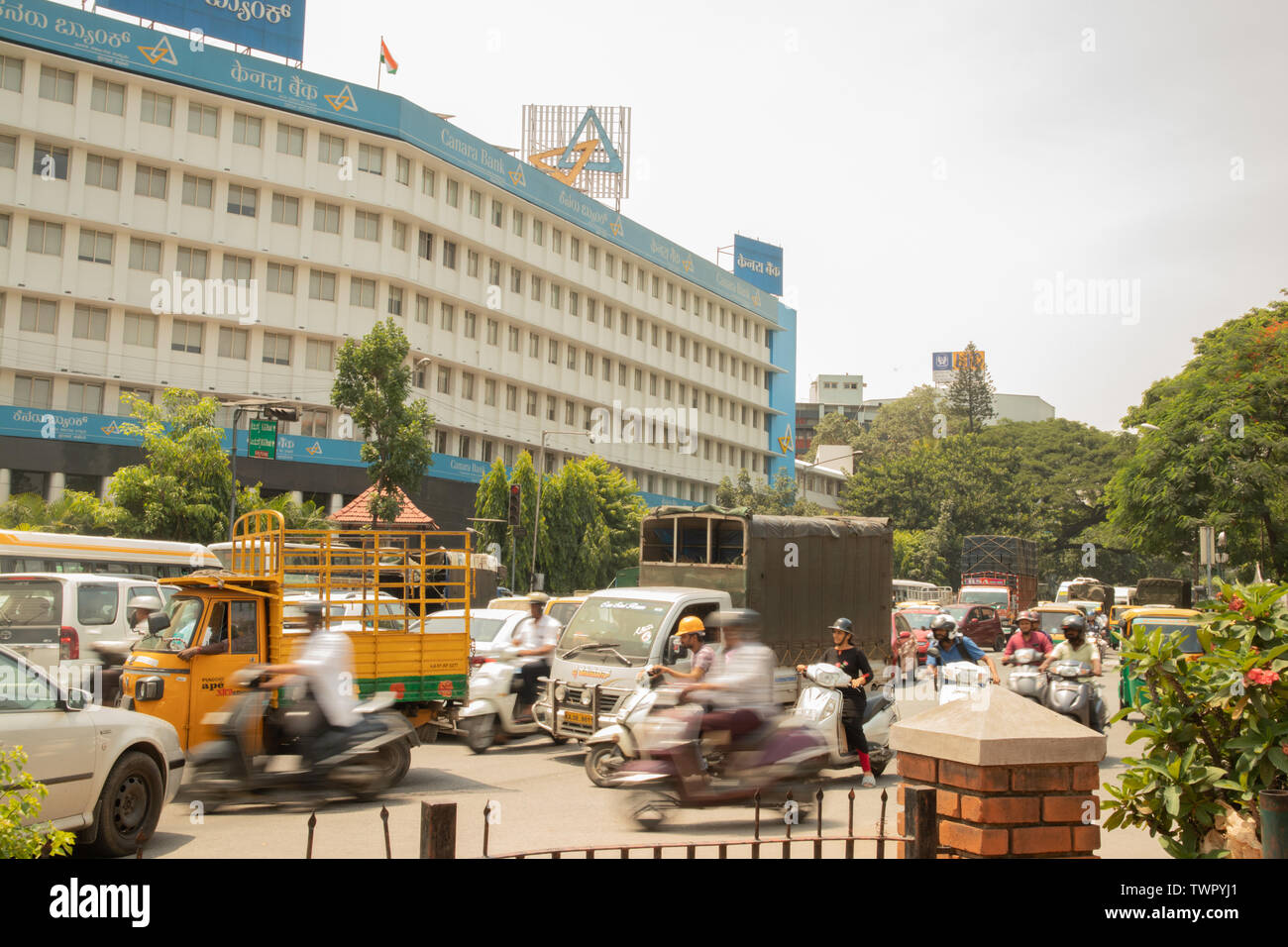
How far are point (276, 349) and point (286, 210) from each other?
5.76 meters

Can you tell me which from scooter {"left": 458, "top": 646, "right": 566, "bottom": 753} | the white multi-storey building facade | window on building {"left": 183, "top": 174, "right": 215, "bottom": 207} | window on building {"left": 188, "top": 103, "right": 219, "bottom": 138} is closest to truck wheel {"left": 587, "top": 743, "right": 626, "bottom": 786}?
scooter {"left": 458, "top": 646, "right": 566, "bottom": 753}

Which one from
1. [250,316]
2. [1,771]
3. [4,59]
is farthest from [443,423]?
[1,771]

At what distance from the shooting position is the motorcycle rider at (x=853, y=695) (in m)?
10.3

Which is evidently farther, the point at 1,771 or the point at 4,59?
the point at 4,59

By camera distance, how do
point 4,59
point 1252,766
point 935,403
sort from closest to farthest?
1. point 1252,766
2. point 4,59
3. point 935,403

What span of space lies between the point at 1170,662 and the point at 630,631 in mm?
7344

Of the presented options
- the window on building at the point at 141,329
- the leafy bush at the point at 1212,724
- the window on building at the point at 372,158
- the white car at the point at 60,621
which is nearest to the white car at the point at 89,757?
the leafy bush at the point at 1212,724

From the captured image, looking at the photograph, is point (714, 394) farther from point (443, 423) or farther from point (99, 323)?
point (99, 323)

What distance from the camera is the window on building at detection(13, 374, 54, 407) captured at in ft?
127

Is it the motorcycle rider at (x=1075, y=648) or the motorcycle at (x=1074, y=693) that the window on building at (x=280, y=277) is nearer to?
the motorcycle rider at (x=1075, y=648)

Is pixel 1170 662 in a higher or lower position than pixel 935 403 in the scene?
lower

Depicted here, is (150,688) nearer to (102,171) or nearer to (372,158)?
(102,171)

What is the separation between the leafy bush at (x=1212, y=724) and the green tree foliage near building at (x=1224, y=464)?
30553mm

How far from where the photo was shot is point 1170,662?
4.93m
